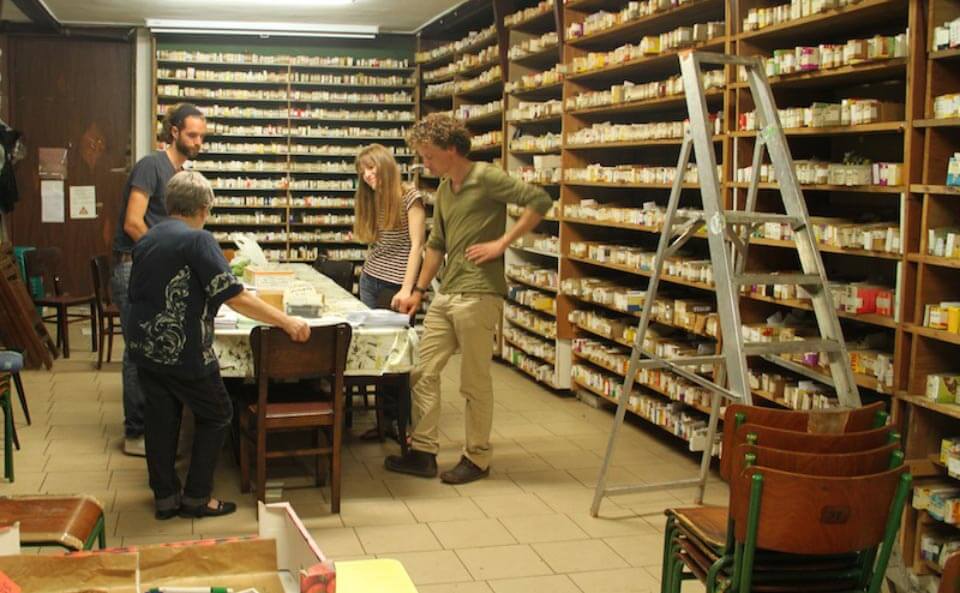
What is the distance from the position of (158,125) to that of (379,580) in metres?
10.1

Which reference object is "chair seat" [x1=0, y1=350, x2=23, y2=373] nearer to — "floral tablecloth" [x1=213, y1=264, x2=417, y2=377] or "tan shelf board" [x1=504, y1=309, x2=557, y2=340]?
"floral tablecloth" [x1=213, y1=264, x2=417, y2=377]

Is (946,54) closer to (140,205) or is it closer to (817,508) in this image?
(817,508)

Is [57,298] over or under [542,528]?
over

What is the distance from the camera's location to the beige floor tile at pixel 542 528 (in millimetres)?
4691

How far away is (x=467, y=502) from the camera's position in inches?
204

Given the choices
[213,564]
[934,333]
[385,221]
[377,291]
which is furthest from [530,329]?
[213,564]

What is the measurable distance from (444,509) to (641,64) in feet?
10.0

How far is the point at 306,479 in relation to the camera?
5543 millimetres

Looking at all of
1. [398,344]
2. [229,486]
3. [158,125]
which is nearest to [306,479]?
[229,486]

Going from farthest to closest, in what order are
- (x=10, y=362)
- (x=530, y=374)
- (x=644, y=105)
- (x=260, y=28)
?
(x=260, y=28) → (x=530, y=374) → (x=644, y=105) → (x=10, y=362)

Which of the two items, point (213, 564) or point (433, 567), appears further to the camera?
point (433, 567)

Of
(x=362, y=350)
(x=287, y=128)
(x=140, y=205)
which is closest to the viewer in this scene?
(x=362, y=350)

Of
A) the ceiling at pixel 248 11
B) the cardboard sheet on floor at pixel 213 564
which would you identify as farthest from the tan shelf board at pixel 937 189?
the ceiling at pixel 248 11

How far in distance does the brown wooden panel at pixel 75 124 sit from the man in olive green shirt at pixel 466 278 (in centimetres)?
740
